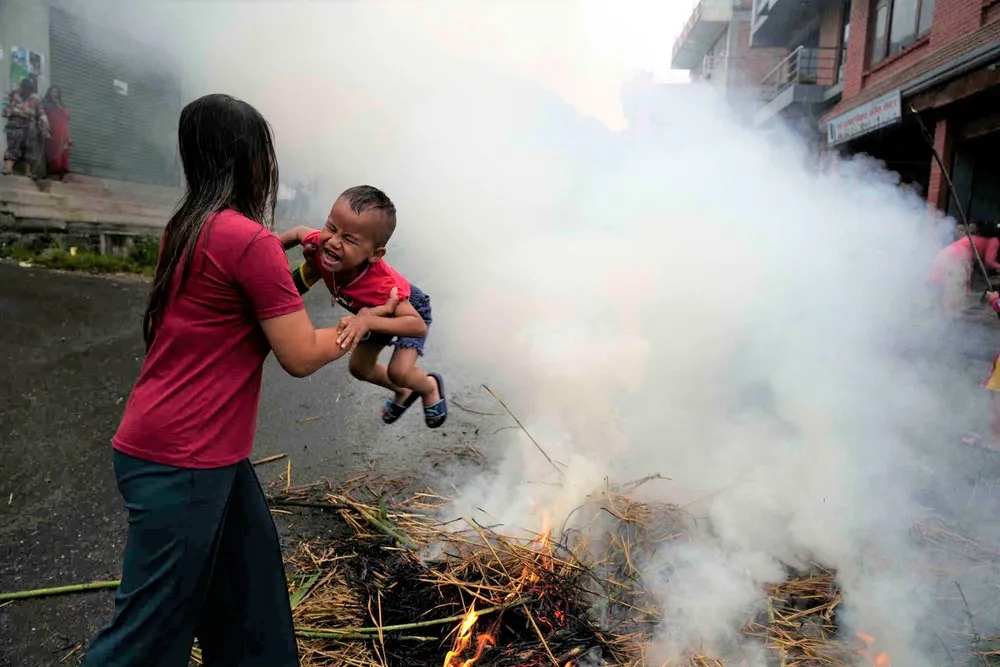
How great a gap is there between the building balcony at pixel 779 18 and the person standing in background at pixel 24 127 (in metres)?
14.7

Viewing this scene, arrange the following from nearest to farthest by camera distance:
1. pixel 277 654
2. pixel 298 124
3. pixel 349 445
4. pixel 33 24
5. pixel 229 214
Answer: pixel 229 214, pixel 277 654, pixel 349 445, pixel 298 124, pixel 33 24

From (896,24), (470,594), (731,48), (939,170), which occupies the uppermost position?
(731,48)

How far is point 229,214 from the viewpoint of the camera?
1483mm

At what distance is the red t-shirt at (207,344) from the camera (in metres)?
1.46

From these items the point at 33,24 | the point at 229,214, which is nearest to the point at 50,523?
the point at 229,214

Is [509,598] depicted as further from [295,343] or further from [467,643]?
[295,343]

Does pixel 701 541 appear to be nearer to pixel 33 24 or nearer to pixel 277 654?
pixel 277 654

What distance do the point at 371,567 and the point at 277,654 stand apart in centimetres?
77

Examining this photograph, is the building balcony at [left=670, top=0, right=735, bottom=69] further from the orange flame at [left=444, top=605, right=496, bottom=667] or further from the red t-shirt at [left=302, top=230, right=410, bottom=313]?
the orange flame at [left=444, top=605, right=496, bottom=667]

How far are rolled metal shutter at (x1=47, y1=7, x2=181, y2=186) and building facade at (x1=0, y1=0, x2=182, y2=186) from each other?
1 cm

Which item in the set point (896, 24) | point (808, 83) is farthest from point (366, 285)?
point (808, 83)

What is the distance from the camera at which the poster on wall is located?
324 inches

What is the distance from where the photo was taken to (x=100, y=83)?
9.87 meters

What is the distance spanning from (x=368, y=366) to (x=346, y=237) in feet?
2.77
